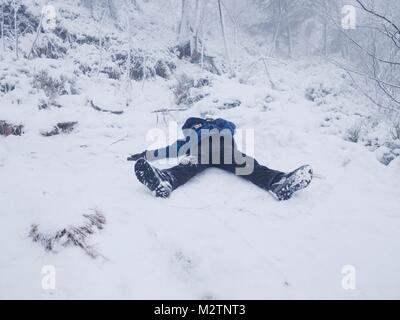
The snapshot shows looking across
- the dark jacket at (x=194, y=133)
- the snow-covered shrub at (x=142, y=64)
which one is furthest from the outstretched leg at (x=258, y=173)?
the snow-covered shrub at (x=142, y=64)

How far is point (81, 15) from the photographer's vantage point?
1356 centimetres

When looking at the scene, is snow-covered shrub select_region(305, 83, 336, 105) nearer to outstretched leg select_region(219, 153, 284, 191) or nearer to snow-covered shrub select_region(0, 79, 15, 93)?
outstretched leg select_region(219, 153, 284, 191)

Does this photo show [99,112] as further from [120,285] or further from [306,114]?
[120,285]

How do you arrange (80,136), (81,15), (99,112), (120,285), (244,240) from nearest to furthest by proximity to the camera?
1. (120,285)
2. (244,240)
3. (80,136)
4. (99,112)
5. (81,15)

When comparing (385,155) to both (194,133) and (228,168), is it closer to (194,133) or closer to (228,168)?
(228,168)

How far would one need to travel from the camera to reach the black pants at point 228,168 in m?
3.49

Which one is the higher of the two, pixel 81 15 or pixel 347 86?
pixel 81 15

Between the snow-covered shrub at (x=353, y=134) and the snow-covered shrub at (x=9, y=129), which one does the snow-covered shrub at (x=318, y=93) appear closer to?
the snow-covered shrub at (x=353, y=134)

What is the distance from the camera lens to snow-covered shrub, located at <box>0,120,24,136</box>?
4805 millimetres

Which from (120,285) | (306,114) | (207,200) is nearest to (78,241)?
(120,285)

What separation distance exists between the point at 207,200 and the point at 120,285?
4.83 feet

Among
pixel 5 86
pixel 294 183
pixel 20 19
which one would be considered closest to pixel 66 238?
pixel 294 183

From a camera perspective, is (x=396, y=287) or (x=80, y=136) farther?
(x=80, y=136)

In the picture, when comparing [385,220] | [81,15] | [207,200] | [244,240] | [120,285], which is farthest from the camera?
[81,15]
